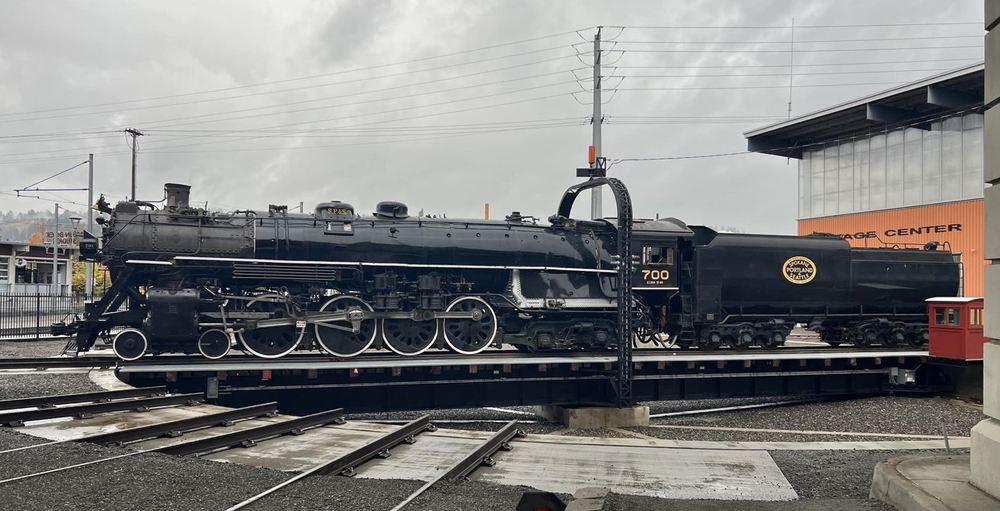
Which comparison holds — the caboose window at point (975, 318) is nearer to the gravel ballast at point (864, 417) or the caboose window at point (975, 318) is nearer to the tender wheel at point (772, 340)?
the gravel ballast at point (864, 417)

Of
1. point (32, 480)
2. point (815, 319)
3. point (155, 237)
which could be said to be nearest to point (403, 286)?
point (155, 237)

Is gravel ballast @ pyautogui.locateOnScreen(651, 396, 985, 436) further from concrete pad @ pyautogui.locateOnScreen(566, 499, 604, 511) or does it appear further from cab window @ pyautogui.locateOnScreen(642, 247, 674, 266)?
concrete pad @ pyautogui.locateOnScreen(566, 499, 604, 511)

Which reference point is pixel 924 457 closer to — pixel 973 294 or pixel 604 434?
pixel 604 434

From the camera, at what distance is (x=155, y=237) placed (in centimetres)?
1338

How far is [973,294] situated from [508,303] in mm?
27894

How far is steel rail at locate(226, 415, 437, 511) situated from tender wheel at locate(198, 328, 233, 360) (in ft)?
14.3

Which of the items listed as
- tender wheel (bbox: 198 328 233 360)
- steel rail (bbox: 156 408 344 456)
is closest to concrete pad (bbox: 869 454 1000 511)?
steel rail (bbox: 156 408 344 456)

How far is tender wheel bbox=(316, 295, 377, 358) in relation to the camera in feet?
46.6

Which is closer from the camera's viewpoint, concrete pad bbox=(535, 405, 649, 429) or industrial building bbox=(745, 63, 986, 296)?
concrete pad bbox=(535, 405, 649, 429)

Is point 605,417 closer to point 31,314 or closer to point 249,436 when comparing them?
point 249,436

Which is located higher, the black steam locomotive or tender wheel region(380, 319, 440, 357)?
the black steam locomotive

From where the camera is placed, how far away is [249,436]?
9812 mm

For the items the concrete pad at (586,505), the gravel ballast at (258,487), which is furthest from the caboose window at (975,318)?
the concrete pad at (586,505)

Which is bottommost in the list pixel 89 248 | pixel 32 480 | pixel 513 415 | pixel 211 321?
pixel 513 415
